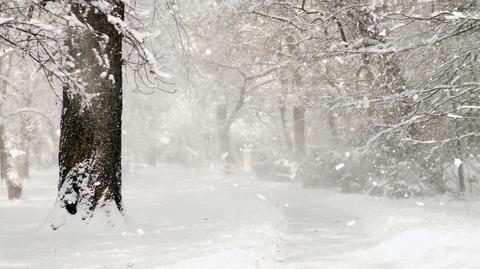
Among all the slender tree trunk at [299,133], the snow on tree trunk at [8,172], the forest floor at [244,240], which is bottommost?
the forest floor at [244,240]

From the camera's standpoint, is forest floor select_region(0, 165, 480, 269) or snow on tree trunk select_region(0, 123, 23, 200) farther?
snow on tree trunk select_region(0, 123, 23, 200)

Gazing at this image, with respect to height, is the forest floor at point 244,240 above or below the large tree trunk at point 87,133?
below

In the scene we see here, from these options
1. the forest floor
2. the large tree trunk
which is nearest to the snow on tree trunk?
the forest floor

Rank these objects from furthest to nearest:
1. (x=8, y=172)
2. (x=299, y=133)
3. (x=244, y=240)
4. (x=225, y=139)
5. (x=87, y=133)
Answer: (x=225, y=139), (x=299, y=133), (x=8, y=172), (x=87, y=133), (x=244, y=240)

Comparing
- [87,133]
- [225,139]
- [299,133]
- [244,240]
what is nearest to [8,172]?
[87,133]

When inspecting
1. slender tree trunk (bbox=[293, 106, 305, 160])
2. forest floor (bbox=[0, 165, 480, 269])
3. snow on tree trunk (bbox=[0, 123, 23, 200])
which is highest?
slender tree trunk (bbox=[293, 106, 305, 160])

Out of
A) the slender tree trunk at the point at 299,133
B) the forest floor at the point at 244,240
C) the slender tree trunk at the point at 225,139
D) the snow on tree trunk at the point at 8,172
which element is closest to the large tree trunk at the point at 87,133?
the forest floor at the point at 244,240

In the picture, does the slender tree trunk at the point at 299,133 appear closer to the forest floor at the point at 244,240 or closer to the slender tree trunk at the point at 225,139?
the slender tree trunk at the point at 225,139

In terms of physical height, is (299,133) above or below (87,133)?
above

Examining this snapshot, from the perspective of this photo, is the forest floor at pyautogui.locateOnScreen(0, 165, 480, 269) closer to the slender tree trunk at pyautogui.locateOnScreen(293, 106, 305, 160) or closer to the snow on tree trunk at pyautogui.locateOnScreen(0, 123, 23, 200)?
the snow on tree trunk at pyautogui.locateOnScreen(0, 123, 23, 200)

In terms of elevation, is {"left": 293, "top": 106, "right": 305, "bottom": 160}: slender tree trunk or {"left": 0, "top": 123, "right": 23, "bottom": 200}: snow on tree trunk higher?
{"left": 293, "top": 106, "right": 305, "bottom": 160}: slender tree trunk

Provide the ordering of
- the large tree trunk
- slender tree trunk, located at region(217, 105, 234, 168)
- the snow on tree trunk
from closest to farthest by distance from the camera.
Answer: the large tree trunk, the snow on tree trunk, slender tree trunk, located at region(217, 105, 234, 168)

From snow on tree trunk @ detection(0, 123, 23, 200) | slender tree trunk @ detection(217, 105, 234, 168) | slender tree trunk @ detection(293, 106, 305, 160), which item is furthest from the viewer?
slender tree trunk @ detection(217, 105, 234, 168)

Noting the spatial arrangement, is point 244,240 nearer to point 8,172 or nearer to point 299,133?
point 8,172
